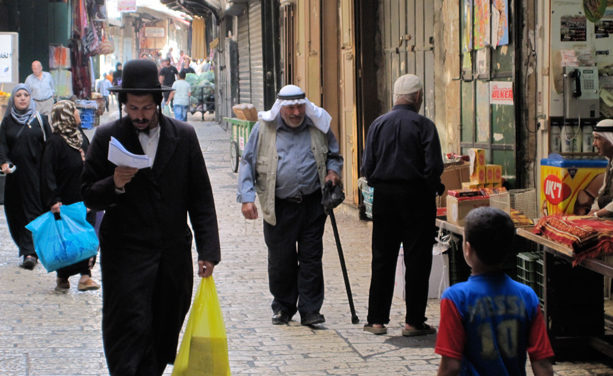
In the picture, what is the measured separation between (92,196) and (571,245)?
278cm

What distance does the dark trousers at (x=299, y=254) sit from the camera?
7.61 metres

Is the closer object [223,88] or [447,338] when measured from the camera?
[447,338]

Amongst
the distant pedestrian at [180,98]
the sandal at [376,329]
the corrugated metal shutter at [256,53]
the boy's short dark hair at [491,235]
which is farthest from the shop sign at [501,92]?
the distant pedestrian at [180,98]

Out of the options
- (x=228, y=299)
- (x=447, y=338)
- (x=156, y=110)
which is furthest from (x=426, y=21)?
(x=447, y=338)

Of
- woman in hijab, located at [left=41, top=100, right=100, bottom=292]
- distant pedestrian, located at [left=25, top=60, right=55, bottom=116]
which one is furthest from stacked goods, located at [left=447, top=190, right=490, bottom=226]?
distant pedestrian, located at [left=25, top=60, right=55, bottom=116]

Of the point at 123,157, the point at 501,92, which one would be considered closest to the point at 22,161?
the point at 501,92

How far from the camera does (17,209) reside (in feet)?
34.2

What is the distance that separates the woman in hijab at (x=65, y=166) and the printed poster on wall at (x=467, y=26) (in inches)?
142

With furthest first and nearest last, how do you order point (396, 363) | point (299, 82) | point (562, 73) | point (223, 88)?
point (223, 88) < point (299, 82) < point (562, 73) < point (396, 363)

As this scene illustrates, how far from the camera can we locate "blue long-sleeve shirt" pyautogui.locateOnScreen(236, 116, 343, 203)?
297 inches

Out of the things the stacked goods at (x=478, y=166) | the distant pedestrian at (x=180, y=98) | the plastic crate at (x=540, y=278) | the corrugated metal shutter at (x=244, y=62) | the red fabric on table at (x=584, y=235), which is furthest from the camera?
the distant pedestrian at (x=180, y=98)

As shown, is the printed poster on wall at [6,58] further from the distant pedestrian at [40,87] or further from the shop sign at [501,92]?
the shop sign at [501,92]

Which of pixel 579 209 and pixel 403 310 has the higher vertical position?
pixel 579 209

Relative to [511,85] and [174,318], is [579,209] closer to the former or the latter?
[511,85]
